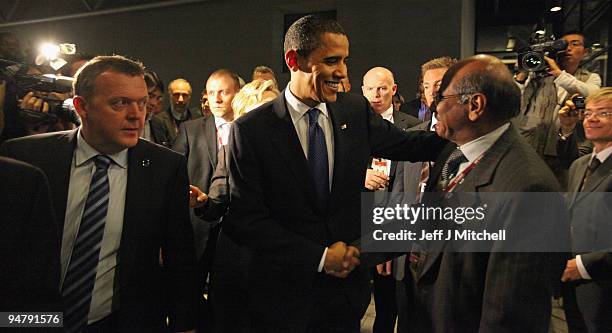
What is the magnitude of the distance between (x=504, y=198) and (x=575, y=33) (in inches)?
59.2

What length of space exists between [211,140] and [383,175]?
0.84m

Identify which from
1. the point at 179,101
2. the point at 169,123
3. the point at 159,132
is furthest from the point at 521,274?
the point at 179,101

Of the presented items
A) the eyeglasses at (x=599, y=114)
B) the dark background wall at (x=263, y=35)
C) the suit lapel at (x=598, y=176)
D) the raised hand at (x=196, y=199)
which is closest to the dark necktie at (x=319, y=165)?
the raised hand at (x=196, y=199)

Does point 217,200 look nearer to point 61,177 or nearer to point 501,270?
point 61,177

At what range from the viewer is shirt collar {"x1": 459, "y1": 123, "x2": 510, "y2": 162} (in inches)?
44.6

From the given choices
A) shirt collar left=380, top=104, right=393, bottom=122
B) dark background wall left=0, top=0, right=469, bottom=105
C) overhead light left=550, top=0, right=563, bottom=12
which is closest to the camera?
overhead light left=550, top=0, right=563, bottom=12

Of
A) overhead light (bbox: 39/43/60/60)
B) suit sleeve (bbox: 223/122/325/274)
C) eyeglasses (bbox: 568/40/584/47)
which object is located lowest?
suit sleeve (bbox: 223/122/325/274)

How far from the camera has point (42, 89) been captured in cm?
144

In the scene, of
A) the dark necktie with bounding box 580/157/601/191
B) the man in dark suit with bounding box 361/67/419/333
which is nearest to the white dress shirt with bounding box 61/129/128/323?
the man in dark suit with bounding box 361/67/419/333

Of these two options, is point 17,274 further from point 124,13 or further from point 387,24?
point 387,24

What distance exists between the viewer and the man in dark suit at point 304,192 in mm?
1258

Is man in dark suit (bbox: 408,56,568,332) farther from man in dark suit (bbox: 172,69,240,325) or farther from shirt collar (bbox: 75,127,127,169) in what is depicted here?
man in dark suit (bbox: 172,69,240,325)

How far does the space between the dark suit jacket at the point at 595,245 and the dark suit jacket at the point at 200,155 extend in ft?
4.88

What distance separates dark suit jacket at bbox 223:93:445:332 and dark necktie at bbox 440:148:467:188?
12cm
